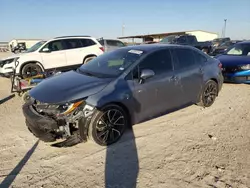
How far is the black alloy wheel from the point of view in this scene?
548 cm

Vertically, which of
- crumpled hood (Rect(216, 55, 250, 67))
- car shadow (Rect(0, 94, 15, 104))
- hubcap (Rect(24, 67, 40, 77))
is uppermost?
crumpled hood (Rect(216, 55, 250, 67))

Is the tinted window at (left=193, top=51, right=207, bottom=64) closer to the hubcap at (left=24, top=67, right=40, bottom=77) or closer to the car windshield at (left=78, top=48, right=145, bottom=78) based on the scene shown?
the car windshield at (left=78, top=48, right=145, bottom=78)

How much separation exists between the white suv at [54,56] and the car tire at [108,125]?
221 inches

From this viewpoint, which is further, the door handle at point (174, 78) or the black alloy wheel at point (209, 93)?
the black alloy wheel at point (209, 93)

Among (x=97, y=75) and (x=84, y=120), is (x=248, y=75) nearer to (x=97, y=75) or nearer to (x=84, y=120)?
(x=97, y=75)

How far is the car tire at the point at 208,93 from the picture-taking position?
5.44 meters

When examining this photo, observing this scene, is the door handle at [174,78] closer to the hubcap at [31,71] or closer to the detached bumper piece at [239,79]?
the detached bumper piece at [239,79]

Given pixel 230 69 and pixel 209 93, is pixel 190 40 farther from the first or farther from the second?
pixel 209 93

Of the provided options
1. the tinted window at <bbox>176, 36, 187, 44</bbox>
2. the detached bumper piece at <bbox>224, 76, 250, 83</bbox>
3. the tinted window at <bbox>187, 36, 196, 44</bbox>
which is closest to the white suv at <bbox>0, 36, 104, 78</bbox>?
the detached bumper piece at <bbox>224, 76, 250, 83</bbox>

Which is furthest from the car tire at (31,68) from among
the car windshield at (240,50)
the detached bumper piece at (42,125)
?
the car windshield at (240,50)

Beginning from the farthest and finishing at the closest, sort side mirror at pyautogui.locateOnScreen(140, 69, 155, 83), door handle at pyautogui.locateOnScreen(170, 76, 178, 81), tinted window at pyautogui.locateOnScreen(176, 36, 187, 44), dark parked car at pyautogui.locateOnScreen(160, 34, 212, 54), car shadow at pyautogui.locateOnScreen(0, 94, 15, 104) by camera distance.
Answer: tinted window at pyautogui.locateOnScreen(176, 36, 187, 44) < dark parked car at pyautogui.locateOnScreen(160, 34, 212, 54) < car shadow at pyautogui.locateOnScreen(0, 94, 15, 104) < door handle at pyautogui.locateOnScreen(170, 76, 178, 81) < side mirror at pyautogui.locateOnScreen(140, 69, 155, 83)

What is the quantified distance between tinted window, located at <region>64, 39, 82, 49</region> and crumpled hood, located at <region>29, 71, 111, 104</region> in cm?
585

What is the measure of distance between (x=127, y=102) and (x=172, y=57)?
1.61 m

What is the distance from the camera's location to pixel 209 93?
5602 mm
